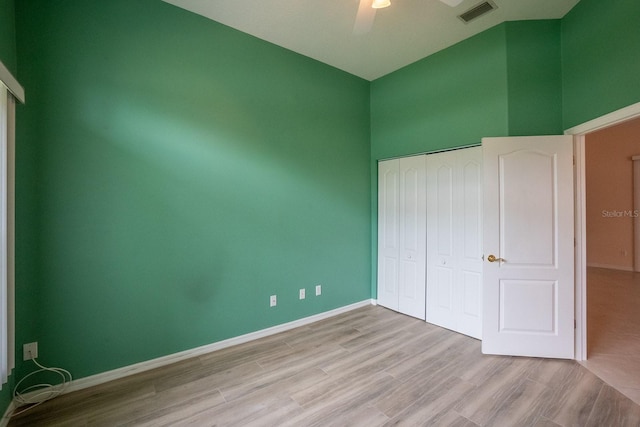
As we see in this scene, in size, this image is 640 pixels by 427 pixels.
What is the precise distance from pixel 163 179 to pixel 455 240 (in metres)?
3.12

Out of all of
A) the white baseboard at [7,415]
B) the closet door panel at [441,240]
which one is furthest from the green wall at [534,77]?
the white baseboard at [7,415]

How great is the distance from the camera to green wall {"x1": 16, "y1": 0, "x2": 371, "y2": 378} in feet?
6.72

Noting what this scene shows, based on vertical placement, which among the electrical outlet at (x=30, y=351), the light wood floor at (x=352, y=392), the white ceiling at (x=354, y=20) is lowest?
the light wood floor at (x=352, y=392)

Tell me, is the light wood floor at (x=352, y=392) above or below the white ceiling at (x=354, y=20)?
below

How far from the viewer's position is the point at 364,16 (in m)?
1.87

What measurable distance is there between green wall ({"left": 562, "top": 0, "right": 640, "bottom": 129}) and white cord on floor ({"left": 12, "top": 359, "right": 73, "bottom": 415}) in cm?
466

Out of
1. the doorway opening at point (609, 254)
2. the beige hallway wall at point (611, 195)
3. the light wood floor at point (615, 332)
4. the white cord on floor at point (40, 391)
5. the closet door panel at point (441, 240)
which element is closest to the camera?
the white cord on floor at point (40, 391)

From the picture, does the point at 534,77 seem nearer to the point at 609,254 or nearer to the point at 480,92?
the point at 480,92

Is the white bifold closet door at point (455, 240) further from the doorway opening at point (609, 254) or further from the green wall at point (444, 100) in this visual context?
the doorway opening at point (609, 254)

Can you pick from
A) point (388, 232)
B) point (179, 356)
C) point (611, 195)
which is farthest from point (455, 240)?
point (611, 195)

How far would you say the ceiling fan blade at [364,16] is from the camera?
5.89ft

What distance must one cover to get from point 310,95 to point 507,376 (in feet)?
11.4

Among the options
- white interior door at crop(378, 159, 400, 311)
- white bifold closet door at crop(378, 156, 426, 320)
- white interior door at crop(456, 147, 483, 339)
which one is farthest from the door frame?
white interior door at crop(378, 159, 400, 311)

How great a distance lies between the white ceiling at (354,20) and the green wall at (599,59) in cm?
27
